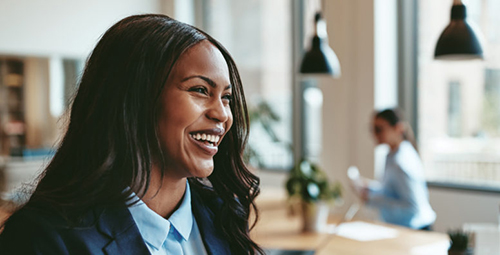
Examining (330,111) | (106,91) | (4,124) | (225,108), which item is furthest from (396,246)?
(4,124)

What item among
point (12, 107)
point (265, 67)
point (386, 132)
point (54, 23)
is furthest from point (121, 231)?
point (54, 23)

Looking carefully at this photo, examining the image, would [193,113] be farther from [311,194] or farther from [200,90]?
[311,194]

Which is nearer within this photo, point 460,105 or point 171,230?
point 171,230

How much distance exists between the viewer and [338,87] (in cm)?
451

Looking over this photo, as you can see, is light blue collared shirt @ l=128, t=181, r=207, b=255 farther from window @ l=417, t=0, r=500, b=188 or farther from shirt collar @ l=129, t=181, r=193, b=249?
window @ l=417, t=0, r=500, b=188

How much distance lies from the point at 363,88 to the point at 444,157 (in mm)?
936

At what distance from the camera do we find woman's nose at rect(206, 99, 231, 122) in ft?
2.97

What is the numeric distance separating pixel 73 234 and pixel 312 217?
2.32m

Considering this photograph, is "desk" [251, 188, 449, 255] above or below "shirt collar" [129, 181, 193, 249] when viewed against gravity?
below

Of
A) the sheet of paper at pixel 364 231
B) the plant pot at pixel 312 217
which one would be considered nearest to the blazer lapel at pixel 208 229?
the sheet of paper at pixel 364 231

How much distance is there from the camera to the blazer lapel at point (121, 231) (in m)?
0.85

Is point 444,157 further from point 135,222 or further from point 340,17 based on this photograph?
point 135,222

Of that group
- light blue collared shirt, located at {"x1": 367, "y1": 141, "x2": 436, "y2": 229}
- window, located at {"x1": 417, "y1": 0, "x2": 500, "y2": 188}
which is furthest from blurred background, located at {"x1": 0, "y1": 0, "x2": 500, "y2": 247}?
light blue collared shirt, located at {"x1": 367, "y1": 141, "x2": 436, "y2": 229}

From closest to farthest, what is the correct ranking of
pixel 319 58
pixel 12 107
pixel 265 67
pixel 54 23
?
pixel 319 58
pixel 12 107
pixel 54 23
pixel 265 67
